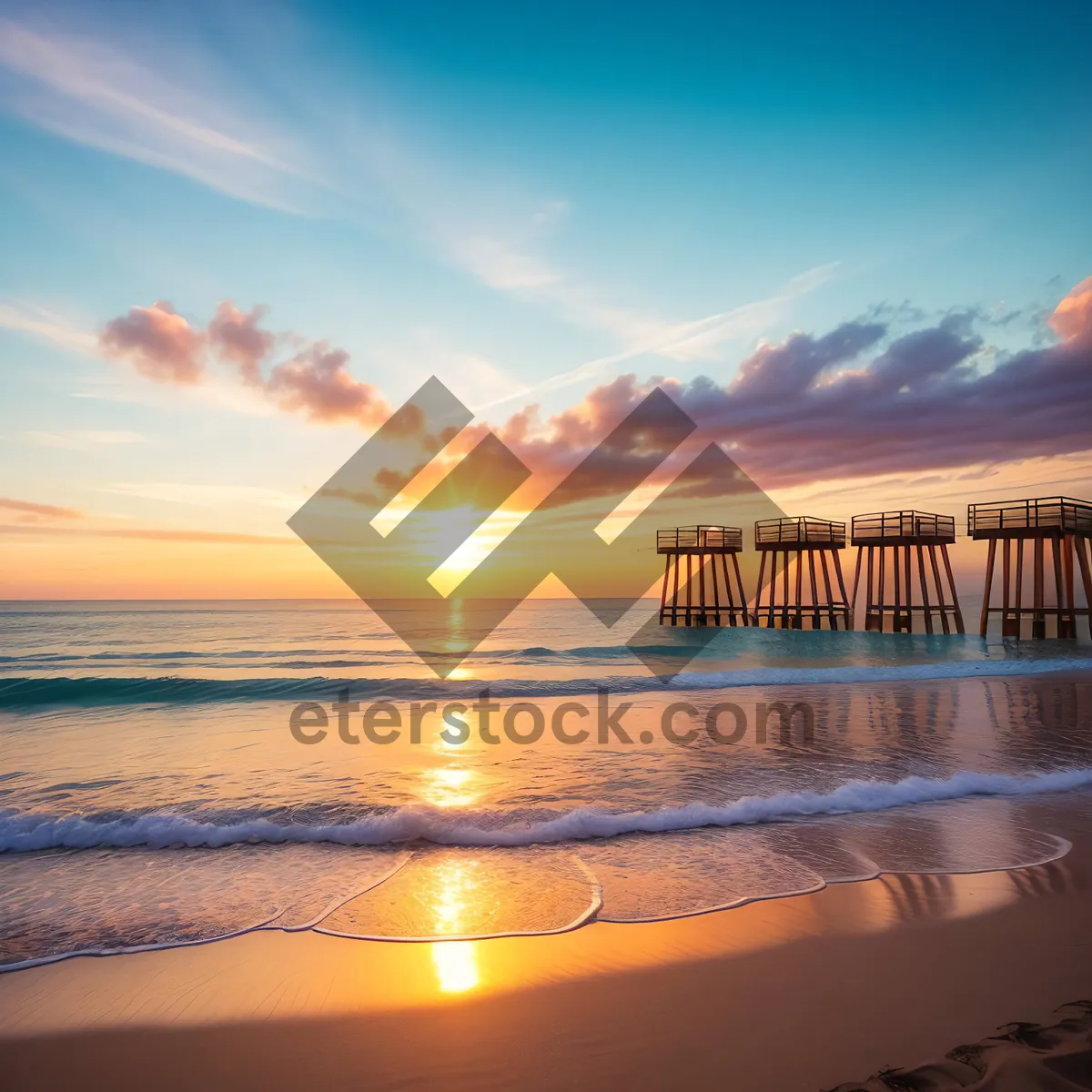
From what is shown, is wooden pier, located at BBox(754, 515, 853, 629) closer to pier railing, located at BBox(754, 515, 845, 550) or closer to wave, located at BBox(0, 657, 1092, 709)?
pier railing, located at BBox(754, 515, 845, 550)

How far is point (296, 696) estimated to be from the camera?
1609 centimetres

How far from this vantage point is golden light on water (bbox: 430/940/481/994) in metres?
3.54

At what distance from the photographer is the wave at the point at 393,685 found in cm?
1611

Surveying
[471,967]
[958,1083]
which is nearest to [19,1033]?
[471,967]

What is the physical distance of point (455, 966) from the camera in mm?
3740

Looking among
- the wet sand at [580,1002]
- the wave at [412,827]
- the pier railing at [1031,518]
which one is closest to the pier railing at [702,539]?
the pier railing at [1031,518]

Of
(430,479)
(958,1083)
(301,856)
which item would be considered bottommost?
(301,856)

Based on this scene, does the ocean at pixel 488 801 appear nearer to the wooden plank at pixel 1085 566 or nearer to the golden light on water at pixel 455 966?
the golden light on water at pixel 455 966

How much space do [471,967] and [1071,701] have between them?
15230 millimetres

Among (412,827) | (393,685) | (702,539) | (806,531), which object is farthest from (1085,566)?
(412,827)

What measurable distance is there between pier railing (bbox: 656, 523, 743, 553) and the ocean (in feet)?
63.0

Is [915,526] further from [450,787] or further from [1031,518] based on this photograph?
[450,787]

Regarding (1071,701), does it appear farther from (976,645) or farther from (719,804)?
(976,645)

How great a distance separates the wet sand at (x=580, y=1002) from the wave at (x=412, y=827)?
6.34ft
